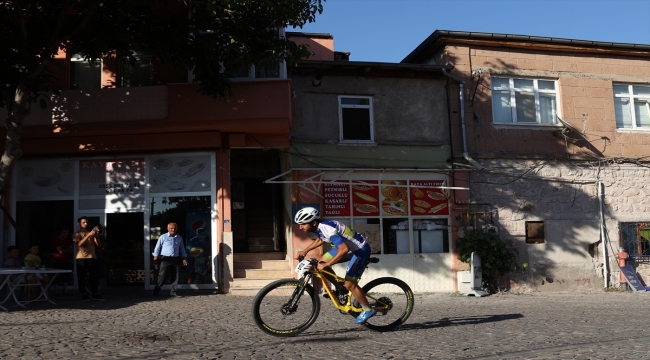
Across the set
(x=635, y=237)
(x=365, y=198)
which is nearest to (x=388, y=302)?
(x=365, y=198)

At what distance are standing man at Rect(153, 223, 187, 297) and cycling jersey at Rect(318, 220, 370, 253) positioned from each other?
20.2 feet

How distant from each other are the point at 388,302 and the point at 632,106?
12.5 metres

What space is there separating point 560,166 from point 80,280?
11.9 meters

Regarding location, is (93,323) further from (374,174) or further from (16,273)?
(374,174)

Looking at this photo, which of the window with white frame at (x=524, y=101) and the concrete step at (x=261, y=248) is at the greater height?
the window with white frame at (x=524, y=101)

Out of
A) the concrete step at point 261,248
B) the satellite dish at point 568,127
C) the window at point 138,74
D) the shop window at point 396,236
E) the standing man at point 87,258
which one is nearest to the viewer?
the standing man at point 87,258

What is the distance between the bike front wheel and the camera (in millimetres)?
8734

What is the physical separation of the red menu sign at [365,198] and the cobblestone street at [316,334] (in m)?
3.87

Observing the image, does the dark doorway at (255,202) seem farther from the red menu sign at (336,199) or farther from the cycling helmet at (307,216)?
the cycling helmet at (307,216)

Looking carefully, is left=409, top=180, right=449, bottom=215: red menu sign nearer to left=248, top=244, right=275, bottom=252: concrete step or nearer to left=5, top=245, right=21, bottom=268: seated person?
left=248, top=244, right=275, bottom=252: concrete step

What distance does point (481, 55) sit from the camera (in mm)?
17281

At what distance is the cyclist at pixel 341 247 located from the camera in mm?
8297

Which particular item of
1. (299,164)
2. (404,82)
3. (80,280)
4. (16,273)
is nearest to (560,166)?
(404,82)

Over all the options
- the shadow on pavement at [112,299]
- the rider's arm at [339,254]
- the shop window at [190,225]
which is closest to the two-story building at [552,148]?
the shop window at [190,225]
